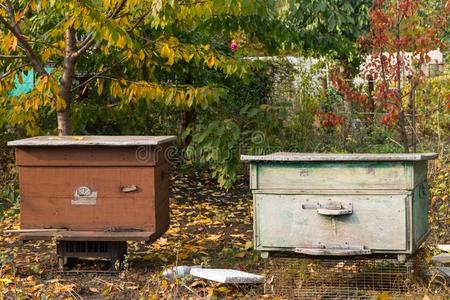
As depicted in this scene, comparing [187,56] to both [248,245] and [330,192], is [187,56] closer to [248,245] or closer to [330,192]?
[248,245]

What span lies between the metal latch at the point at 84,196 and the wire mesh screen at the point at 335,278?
1.41 meters

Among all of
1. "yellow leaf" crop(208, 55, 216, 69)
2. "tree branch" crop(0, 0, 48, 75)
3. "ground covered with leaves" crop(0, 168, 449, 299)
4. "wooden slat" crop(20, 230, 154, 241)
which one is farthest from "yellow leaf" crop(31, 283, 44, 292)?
"yellow leaf" crop(208, 55, 216, 69)

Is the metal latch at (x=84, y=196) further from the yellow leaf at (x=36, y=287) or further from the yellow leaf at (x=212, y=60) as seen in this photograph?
the yellow leaf at (x=212, y=60)

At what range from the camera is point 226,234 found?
7.45 metres

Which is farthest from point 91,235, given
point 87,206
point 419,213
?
point 419,213

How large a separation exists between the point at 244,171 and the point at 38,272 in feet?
14.5

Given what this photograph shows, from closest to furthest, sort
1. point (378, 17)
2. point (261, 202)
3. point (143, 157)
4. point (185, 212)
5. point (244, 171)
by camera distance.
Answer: point (261, 202), point (143, 157), point (378, 17), point (185, 212), point (244, 171)

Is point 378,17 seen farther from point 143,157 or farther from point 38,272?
point 38,272

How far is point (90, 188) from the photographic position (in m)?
5.93

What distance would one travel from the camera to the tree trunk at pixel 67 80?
7.22 m

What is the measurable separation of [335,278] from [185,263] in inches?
50.5

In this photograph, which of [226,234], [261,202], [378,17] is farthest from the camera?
[226,234]

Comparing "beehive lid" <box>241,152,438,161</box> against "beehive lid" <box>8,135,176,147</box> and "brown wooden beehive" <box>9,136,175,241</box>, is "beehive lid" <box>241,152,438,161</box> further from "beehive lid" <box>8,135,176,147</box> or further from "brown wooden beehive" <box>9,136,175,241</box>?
"brown wooden beehive" <box>9,136,175,241</box>

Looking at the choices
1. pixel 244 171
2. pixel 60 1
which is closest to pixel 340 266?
pixel 60 1
